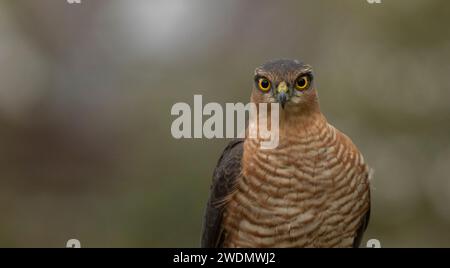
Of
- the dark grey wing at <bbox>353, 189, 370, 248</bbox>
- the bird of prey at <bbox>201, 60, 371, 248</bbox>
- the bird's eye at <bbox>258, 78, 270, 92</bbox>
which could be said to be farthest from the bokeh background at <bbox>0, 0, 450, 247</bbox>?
the bird's eye at <bbox>258, 78, 270, 92</bbox>

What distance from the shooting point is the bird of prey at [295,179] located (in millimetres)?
4168

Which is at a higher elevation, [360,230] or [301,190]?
[301,190]

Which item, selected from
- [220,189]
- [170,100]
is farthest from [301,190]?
[170,100]

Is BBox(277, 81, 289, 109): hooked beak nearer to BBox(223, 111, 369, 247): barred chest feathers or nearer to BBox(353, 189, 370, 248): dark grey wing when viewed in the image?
BBox(223, 111, 369, 247): barred chest feathers

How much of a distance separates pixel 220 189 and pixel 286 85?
2.59 ft

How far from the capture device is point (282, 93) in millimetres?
4191

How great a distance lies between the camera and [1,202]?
8.55 meters

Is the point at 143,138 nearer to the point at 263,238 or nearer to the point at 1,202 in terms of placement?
the point at 1,202

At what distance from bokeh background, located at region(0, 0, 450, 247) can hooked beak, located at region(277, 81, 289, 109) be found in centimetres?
285

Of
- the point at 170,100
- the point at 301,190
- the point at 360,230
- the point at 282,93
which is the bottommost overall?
the point at 360,230

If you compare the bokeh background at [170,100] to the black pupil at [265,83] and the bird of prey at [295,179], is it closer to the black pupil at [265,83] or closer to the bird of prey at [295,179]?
the bird of prey at [295,179]

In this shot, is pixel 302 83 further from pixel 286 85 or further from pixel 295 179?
pixel 295 179
